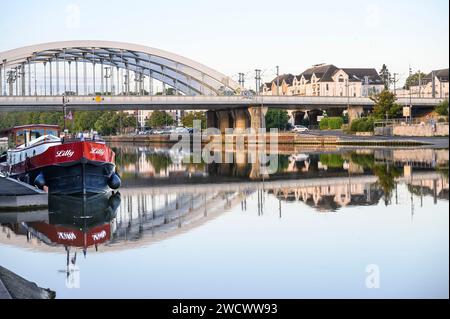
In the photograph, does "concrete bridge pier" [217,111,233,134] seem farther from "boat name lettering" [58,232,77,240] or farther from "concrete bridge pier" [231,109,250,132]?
"boat name lettering" [58,232,77,240]

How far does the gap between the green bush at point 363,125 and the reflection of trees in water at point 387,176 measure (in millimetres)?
39688

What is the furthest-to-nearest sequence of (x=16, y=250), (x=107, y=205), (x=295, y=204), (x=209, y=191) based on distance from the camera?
(x=209, y=191), (x=107, y=205), (x=295, y=204), (x=16, y=250)

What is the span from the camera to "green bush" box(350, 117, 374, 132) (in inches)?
3127

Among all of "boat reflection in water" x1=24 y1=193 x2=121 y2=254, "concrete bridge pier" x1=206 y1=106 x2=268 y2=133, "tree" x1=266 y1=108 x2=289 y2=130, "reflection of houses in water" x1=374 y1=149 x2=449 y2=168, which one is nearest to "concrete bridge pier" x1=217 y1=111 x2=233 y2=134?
"concrete bridge pier" x1=206 y1=106 x2=268 y2=133

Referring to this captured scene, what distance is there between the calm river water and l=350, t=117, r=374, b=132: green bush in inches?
1761

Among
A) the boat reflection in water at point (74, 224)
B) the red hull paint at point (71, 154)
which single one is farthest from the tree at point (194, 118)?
the boat reflection in water at point (74, 224)

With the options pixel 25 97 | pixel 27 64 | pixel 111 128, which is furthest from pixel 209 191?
pixel 111 128

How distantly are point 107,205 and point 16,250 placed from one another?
953 cm

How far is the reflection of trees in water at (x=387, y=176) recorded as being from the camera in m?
27.9

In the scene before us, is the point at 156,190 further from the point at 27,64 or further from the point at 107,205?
the point at 27,64

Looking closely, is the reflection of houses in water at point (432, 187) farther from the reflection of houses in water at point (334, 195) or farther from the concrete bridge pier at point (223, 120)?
the concrete bridge pier at point (223, 120)

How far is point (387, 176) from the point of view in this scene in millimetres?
33750

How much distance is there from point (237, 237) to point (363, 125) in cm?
6337
